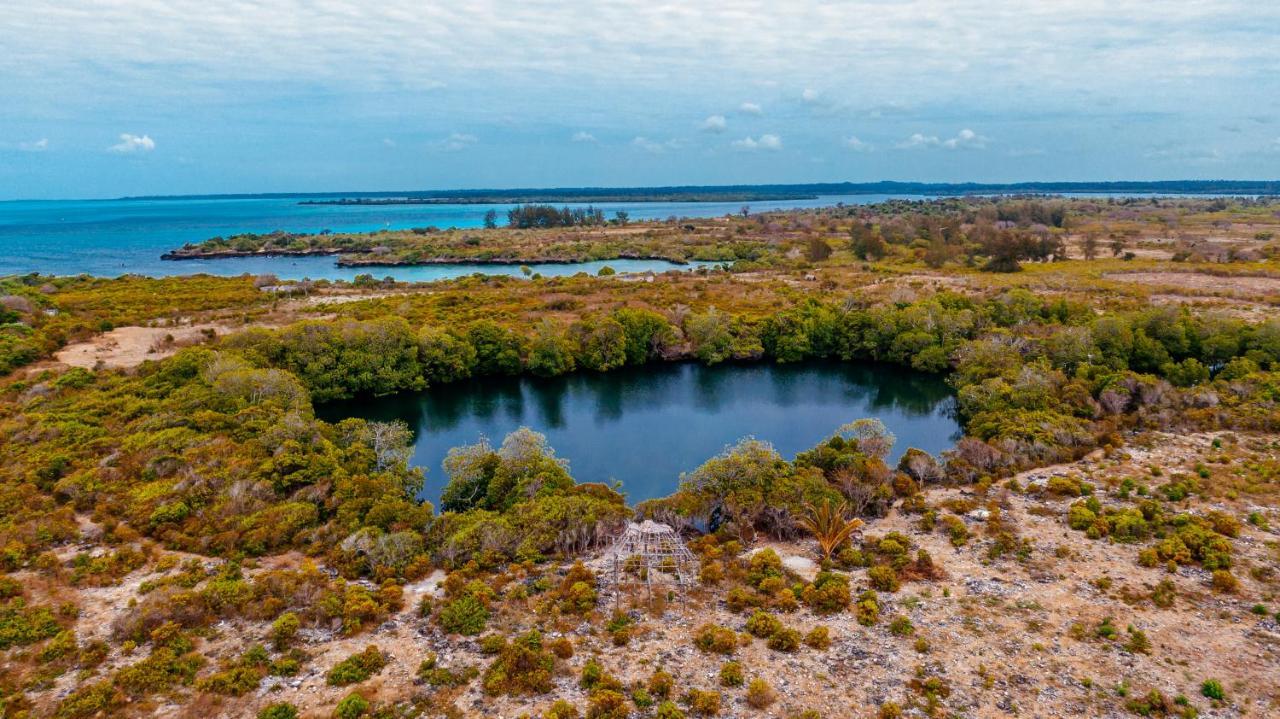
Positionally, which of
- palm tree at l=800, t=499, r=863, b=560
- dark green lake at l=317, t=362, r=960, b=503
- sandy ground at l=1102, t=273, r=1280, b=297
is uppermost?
sandy ground at l=1102, t=273, r=1280, b=297

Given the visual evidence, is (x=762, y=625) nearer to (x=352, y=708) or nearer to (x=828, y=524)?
(x=828, y=524)

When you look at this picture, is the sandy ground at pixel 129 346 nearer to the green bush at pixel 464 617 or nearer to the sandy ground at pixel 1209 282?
the green bush at pixel 464 617

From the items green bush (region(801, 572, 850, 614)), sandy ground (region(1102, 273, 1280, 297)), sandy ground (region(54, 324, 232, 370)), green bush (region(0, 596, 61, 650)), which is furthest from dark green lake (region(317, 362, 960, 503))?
sandy ground (region(1102, 273, 1280, 297))

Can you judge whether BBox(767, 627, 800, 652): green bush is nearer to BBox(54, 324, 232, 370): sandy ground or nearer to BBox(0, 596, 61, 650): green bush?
BBox(0, 596, 61, 650): green bush

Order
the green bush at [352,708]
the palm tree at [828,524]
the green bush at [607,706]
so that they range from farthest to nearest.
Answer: the palm tree at [828,524] < the green bush at [607,706] < the green bush at [352,708]

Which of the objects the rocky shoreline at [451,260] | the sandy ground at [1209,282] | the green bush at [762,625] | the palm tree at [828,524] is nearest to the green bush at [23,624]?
the green bush at [762,625]

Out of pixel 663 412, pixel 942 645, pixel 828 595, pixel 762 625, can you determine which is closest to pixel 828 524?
pixel 828 595

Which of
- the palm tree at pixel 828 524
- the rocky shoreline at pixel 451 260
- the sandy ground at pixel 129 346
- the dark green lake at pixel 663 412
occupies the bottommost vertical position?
the dark green lake at pixel 663 412
